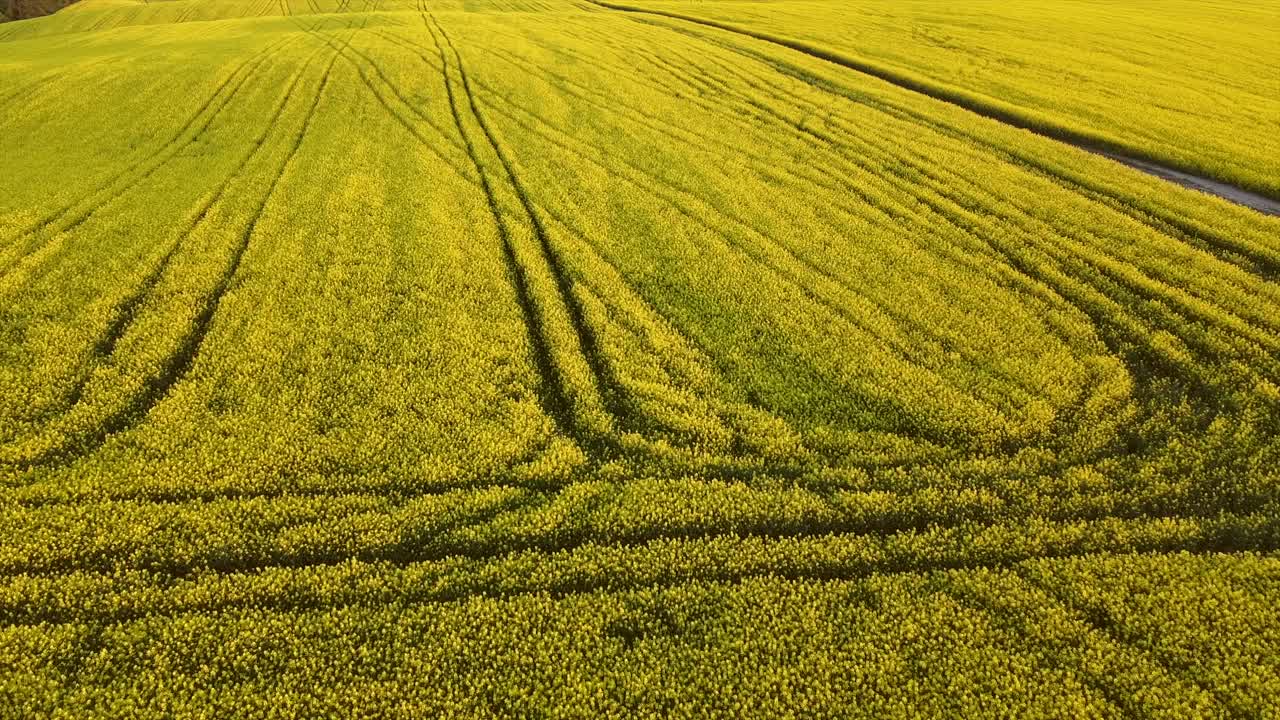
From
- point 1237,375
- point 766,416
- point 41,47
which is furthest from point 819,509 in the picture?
point 41,47

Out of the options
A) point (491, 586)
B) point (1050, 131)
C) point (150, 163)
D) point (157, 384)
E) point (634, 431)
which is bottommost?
point (491, 586)

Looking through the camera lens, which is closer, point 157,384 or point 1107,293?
point 157,384

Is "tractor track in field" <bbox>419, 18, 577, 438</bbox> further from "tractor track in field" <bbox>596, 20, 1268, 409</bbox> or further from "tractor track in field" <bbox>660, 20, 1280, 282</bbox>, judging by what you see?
"tractor track in field" <bbox>660, 20, 1280, 282</bbox>

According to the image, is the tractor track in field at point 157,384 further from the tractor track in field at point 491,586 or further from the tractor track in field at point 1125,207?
the tractor track in field at point 1125,207

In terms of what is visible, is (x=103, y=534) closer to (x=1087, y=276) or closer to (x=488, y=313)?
(x=488, y=313)

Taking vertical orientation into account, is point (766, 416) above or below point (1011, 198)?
below

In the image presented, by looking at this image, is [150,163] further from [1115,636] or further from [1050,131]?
[1050,131]

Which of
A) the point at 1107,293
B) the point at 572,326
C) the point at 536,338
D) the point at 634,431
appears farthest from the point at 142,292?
the point at 1107,293

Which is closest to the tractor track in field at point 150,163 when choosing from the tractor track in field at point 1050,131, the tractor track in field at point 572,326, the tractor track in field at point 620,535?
the tractor track in field at point 572,326
